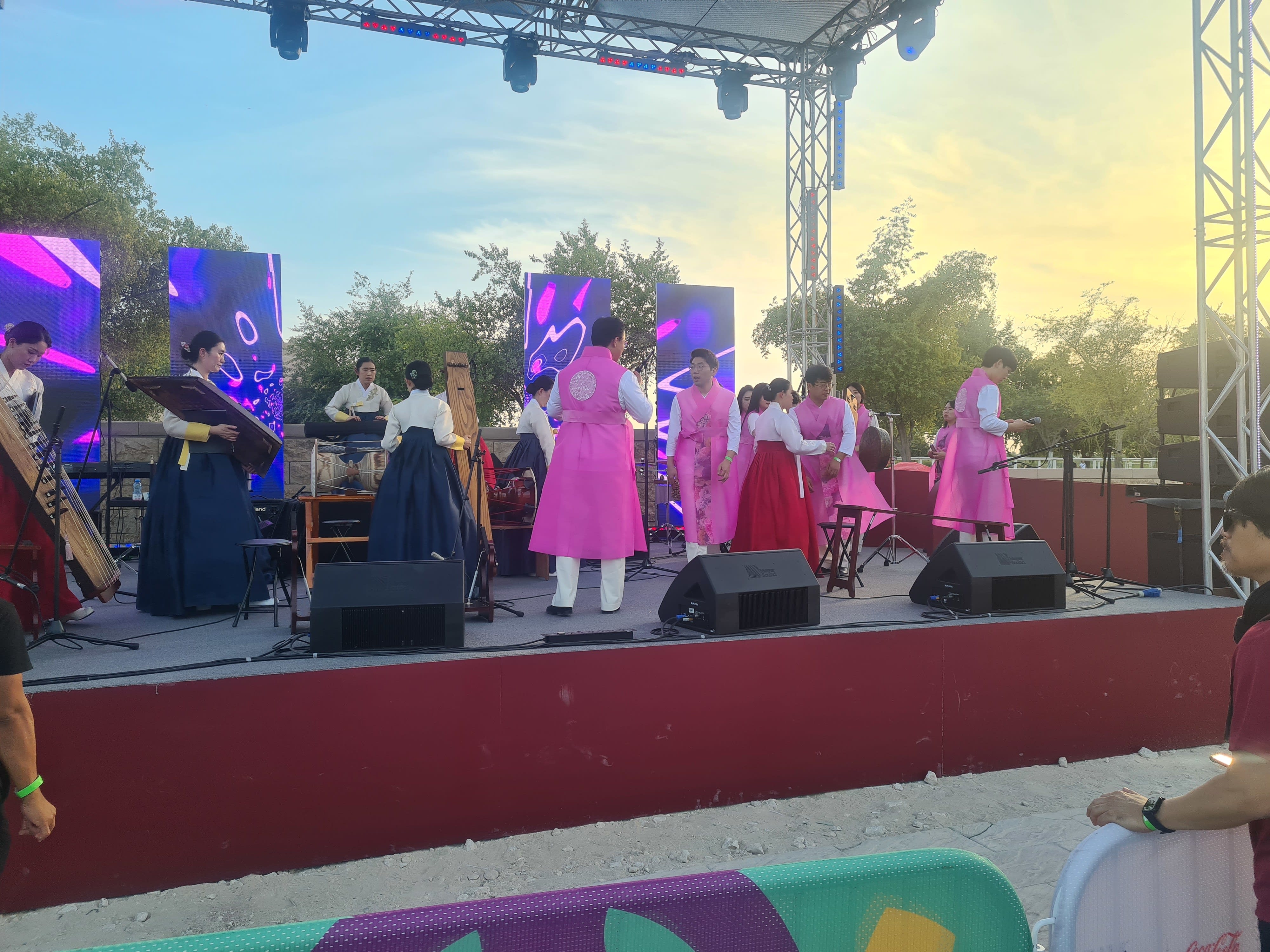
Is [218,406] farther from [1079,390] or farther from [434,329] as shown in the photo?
[1079,390]

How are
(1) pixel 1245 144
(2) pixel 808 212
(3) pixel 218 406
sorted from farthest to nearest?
(2) pixel 808 212 < (1) pixel 1245 144 < (3) pixel 218 406

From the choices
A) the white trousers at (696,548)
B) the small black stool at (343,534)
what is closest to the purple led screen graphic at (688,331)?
the white trousers at (696,548)

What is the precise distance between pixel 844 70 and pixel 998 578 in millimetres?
8408

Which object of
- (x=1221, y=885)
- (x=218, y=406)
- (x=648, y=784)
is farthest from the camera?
(x=218, y=406)

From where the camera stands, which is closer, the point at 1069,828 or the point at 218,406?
the point at 1069,828

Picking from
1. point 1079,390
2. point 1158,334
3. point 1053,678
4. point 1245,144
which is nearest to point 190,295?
point 1053,678

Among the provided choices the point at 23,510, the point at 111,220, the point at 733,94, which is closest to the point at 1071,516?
the point at 23,510

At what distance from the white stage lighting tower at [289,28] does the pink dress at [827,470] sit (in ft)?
22.3

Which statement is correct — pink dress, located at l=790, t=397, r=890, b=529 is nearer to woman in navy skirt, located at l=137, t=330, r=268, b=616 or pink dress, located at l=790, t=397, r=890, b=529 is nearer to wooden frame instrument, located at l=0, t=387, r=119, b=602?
woman in navy skirt, located at l=137, t=330, r=268, b=616

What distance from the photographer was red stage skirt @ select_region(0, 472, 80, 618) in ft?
12.9

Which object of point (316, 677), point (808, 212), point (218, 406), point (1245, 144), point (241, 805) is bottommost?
point (241, 805)

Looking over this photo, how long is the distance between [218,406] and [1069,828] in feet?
15.7

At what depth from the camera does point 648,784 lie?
347cm

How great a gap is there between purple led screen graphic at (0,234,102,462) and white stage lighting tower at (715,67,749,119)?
7.47m
